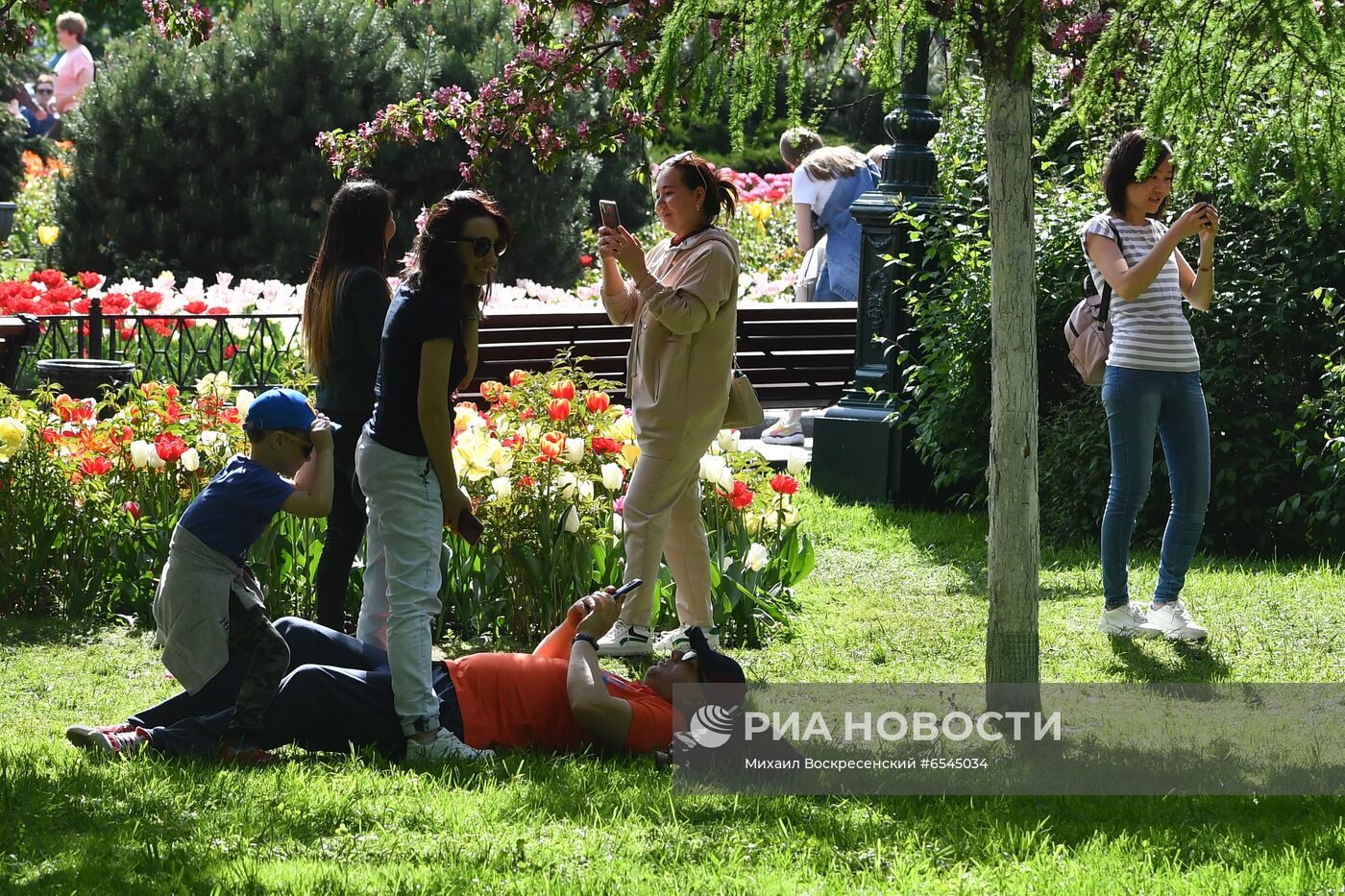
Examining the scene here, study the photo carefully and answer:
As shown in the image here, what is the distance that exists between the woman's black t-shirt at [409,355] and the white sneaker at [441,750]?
29.3 inches

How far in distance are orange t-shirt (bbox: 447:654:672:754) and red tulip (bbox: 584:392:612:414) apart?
6.62ft

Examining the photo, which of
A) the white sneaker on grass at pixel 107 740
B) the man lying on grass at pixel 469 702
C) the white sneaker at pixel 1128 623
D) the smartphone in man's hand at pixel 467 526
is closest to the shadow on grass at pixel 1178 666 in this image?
the white sneaker at pixel 1128 623

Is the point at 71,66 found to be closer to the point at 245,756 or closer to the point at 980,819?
the point at 245,756

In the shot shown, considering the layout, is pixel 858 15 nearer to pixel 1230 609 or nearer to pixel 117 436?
pixel 1230 609

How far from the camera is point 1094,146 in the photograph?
8.81 metres

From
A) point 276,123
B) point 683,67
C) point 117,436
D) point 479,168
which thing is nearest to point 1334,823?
point 683,67

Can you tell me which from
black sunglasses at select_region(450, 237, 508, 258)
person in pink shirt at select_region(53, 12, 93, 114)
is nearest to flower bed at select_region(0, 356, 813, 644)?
black sunglasses at select_region(450, 237, 508, 258)

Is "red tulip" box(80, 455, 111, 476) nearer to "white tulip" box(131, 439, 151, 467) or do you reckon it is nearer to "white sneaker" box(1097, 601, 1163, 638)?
"white tulip" box(131, 439, 151, 467)

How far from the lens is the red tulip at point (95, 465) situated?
6.40 meters

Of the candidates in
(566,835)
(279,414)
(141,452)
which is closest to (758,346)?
(141,452)

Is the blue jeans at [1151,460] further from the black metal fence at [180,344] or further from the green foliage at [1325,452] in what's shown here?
the black metal fence at [180,344]

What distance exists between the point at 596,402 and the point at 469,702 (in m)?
2.11

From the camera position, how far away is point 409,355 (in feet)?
14.7

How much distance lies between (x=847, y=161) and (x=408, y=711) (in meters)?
7.76
